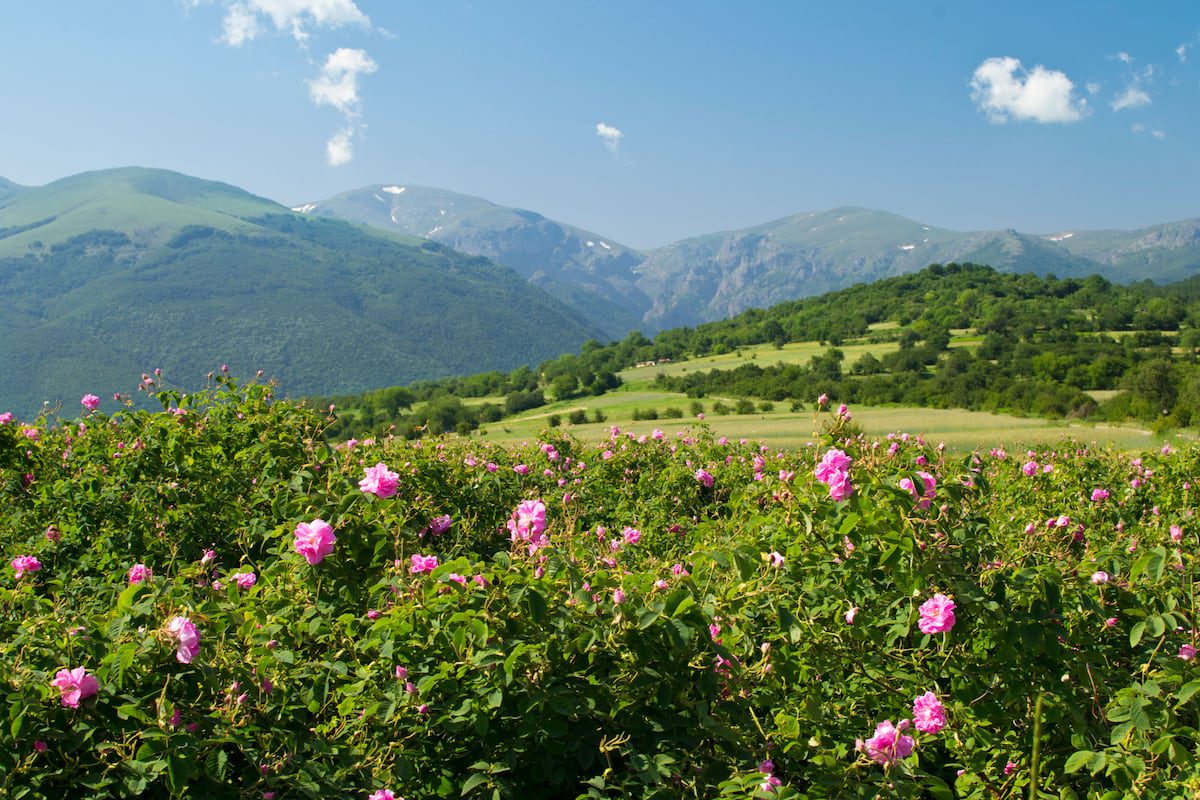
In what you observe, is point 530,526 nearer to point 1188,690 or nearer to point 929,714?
point 929,714

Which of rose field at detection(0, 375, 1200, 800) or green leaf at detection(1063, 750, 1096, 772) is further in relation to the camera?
green leaf at detection(1063, 750, 1096, 772)

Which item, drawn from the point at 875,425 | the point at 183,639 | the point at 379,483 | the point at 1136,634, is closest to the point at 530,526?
the point at 379,483

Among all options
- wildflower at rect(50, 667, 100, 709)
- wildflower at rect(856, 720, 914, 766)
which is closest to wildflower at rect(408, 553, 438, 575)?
wildflower at rect(50, 667, 100, 709)

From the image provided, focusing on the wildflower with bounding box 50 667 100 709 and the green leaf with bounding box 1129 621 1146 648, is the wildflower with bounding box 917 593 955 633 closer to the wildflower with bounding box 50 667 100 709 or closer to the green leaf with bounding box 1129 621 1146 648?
the green leaf with bounding box 1129 621 1146 648

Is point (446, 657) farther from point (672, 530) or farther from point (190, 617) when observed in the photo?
point (672, 530)

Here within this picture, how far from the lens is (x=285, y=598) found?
288cm

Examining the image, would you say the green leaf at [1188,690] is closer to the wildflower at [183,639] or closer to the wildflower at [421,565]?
the wildflower at [421,565]

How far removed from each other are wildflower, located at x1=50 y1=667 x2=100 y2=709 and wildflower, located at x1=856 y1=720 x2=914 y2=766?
2.08m

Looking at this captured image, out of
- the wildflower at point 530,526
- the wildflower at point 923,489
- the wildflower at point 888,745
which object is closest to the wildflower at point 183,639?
the wildflower at point 530,526

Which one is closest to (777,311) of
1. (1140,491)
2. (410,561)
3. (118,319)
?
(1140,491)

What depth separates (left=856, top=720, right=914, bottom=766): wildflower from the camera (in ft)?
6.82

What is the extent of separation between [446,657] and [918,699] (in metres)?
1.46

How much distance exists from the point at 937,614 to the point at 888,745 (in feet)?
1.75

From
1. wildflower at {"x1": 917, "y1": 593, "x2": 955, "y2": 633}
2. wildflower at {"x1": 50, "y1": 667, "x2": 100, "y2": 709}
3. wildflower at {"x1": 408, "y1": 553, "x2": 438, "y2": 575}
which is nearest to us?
wildflower at {"x1": 50, "y1": 667, "x2": 100, "y2": 709}
